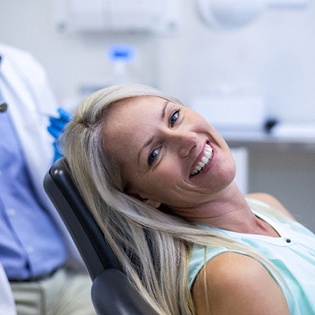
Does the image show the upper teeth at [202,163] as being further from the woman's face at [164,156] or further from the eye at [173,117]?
the eye at [173,117]

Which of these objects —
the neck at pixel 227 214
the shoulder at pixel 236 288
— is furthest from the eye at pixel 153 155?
the shoulder at pixel 236 288

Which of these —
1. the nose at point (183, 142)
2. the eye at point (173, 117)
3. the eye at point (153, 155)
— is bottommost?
the eye at point (153, 155)

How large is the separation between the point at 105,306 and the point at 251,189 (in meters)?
1.85

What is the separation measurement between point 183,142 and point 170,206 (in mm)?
172

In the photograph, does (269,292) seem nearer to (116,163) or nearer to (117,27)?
(116,163)

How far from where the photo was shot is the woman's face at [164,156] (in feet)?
4.20

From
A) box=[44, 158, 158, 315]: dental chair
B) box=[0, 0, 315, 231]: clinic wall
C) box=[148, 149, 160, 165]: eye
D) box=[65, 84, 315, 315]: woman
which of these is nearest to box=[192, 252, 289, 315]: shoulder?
box=[65, 84, 315, 315]: woman

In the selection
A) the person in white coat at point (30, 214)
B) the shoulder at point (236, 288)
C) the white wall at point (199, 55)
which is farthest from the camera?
the white wall at point (199, 55)

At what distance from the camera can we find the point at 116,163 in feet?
4.34

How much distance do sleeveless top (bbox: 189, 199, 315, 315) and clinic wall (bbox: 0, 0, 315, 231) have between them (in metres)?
1.35

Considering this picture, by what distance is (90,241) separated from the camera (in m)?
1.27

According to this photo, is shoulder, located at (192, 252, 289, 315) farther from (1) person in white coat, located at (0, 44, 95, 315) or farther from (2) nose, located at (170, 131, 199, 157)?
(1) person in white coat, located at (0, 44, 95, 315)

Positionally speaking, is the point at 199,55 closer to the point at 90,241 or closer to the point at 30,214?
the point at 30,214

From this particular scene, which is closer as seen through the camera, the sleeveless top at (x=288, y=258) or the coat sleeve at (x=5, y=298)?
the sleeveless top at (x=288, y=258)
